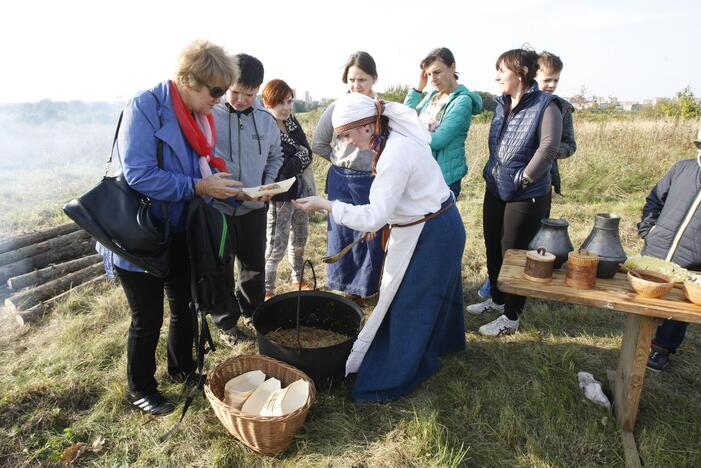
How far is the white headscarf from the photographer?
224 centimetres

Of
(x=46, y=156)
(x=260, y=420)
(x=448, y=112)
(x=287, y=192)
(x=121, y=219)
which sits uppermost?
(x=448, y=112)

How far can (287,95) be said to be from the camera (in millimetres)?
3559

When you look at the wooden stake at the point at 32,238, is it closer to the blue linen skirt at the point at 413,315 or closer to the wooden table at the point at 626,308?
the blue linen skirt at the point at 413,315

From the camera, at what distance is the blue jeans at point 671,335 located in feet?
10.2

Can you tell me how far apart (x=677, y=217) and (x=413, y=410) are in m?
1.98

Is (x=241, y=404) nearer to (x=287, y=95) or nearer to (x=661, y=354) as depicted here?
(x=287, y=95)

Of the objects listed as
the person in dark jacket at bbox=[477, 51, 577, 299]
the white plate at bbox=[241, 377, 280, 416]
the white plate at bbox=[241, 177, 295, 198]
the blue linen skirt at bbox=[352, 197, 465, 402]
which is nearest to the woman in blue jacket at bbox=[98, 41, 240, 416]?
the white plate at bbox=[241, 177, 295, 198]

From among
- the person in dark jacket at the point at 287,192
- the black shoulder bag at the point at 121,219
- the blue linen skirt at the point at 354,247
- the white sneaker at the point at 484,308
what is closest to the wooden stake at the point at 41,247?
the person in dark jacket at the point at 287,192

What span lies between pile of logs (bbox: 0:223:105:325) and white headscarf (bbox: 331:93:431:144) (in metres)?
3.19

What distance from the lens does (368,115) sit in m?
2.27

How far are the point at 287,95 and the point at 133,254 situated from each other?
197 cm

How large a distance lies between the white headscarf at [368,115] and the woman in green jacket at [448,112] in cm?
119

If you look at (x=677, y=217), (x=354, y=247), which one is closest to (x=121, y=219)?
(x=354, y=247)

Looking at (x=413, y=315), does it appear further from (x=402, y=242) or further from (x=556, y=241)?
(x=556, y=241)
